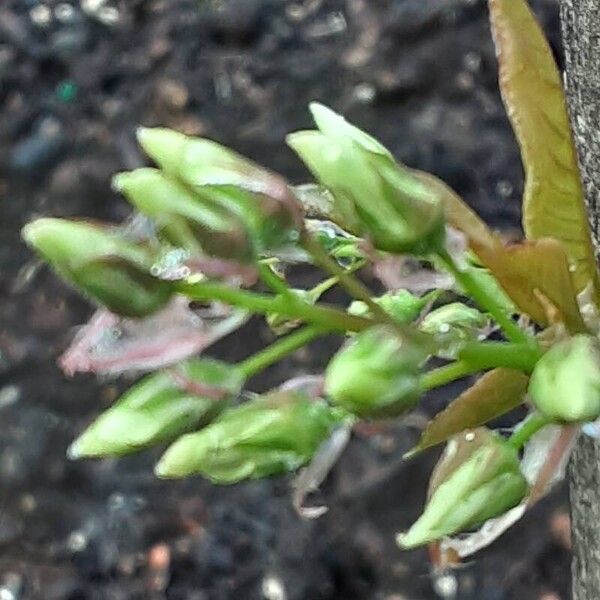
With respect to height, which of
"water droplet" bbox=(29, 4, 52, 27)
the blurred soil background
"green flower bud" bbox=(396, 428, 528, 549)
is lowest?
the blurred soil background

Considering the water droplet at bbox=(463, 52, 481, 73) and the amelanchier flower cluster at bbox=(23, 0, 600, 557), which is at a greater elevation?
the amelanchier flower cluster at bbox=(23, 0, 600, 557)

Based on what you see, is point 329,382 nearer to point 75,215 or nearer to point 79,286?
point 79,286

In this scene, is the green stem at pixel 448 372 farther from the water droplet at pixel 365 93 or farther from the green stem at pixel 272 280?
the water droplet at pixel 365 93

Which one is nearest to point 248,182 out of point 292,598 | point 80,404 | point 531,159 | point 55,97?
point 531,159

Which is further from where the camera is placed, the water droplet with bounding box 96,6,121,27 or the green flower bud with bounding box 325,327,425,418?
the water droplet with bounding box 96,6,121,27

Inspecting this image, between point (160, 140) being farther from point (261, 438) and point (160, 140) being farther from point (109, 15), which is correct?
point (109, 15)

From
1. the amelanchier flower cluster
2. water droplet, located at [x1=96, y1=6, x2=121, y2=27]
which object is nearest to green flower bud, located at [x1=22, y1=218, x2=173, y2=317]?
the amelanchier flower cluster

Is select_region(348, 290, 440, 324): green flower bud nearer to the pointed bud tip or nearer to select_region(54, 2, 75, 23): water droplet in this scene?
the pointed bud tip

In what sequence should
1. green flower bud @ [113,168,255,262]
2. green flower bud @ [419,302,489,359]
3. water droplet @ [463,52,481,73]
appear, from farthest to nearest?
water droplet @ [463,52,481,73], green flower bud @ [419,302,489,359], green flower bud @ [113,168,255,262]
